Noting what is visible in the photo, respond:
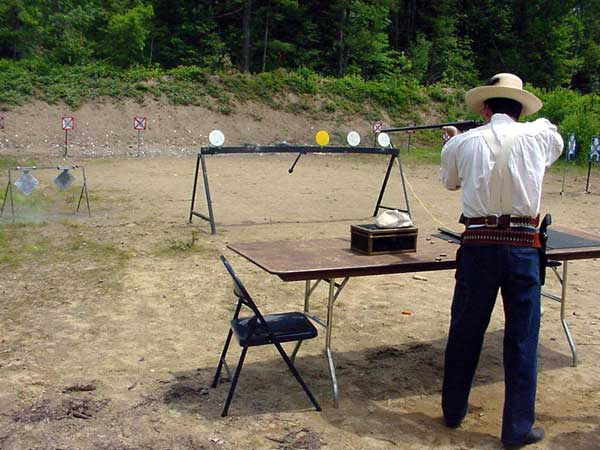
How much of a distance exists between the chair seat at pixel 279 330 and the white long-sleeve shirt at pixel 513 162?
1092 mm

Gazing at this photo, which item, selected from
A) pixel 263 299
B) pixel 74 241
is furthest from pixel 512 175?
pixel 74 241

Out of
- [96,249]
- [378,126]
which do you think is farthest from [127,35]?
[96,249]

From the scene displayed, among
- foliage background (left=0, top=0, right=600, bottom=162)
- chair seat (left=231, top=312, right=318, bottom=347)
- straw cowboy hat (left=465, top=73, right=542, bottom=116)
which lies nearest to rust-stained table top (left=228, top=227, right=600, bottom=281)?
chair seat (left=231, top=312, right=318, bottom=347)

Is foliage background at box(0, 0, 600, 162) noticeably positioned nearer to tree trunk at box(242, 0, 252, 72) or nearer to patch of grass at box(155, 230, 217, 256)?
tree trunk at box(242, 0, 252, 72)

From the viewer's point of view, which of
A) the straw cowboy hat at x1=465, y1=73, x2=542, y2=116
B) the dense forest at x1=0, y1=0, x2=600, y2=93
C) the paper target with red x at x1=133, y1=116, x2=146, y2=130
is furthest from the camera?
the dense forest at x1=0, y1=0, x2=600, y2=93

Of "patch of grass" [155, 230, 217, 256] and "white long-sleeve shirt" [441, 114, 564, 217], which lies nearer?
"white long-sleeve shirt" [441, 114, 564, 217]

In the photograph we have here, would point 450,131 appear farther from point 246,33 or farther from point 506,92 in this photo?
point 246,33

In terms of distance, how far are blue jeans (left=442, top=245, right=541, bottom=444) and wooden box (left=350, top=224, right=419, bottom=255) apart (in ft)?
2.04

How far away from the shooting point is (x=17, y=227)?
8.57 m

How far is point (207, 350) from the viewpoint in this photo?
15.4ft

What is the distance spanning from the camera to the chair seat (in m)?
3.70

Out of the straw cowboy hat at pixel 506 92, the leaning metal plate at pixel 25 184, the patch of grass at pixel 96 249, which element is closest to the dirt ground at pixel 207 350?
the patch of grass at pixel 96 249

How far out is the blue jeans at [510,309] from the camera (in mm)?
3330

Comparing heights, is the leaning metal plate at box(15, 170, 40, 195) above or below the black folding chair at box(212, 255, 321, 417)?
above
